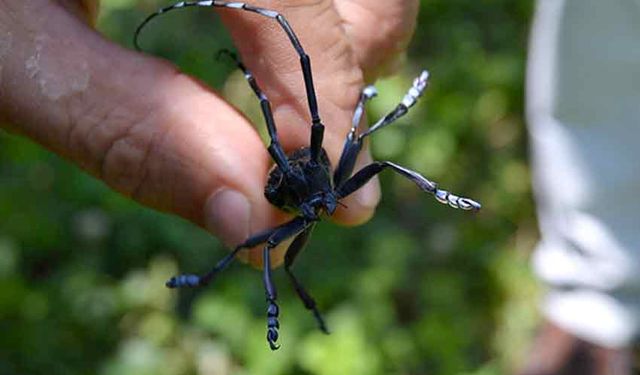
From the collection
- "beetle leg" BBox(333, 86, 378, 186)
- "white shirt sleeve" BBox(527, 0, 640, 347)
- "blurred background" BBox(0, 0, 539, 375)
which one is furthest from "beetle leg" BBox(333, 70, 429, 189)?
"blurred background" BBox(0, 0, 539, 375)

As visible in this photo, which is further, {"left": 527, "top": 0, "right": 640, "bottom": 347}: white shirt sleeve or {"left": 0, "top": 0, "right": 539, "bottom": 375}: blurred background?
{"left": 0, "top": 0, "right": 539, "bottom": 375}: blurred background

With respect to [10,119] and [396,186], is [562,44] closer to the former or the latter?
[396,186]

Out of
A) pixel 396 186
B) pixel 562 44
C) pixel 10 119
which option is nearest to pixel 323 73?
pixel 10 119

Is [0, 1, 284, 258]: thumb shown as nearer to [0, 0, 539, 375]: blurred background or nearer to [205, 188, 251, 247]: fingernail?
[205, 188, 251, 247]: fingernail

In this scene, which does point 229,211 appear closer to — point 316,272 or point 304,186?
point 304,186

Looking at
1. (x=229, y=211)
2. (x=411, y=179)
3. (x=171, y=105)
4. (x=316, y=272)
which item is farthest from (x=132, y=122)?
(x=316, y=272)

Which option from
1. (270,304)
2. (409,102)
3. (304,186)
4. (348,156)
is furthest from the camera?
(409,102)
